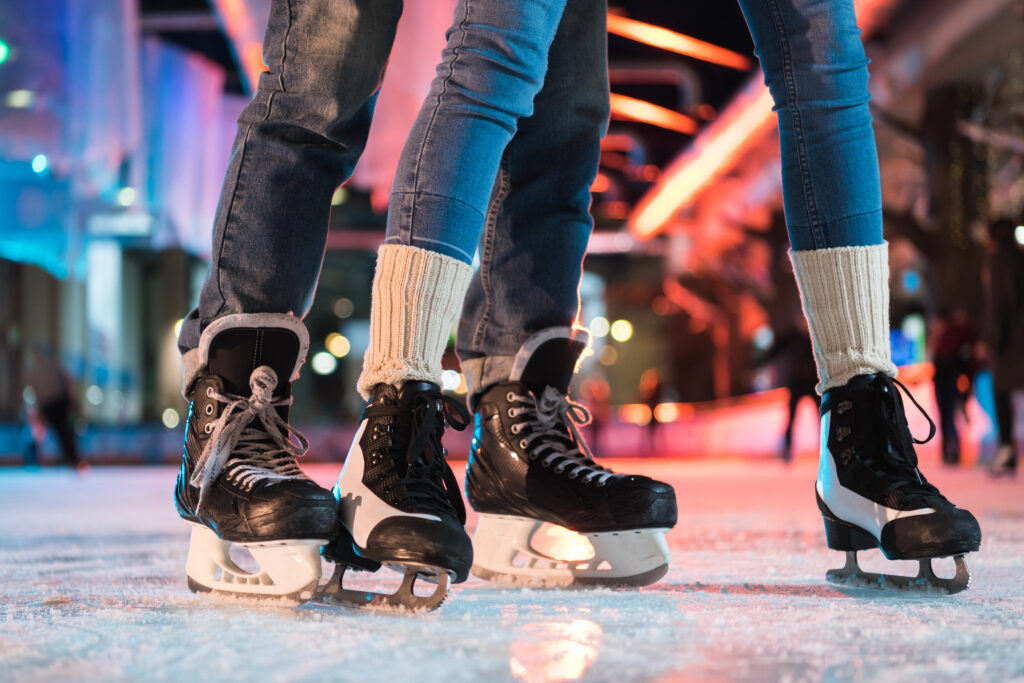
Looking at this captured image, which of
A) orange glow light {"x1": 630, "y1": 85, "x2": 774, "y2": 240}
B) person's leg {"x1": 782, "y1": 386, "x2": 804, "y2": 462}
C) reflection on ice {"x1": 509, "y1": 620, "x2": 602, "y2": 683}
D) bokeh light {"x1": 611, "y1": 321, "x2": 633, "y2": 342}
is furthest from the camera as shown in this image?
bokeh light {"x1": 611, "y1": 321, "x2": 633, "y2": 342}

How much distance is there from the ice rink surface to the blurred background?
3.95 ft

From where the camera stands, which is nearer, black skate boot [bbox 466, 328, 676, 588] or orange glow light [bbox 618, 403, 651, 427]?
black skate boot [bbox 466, 328, 676, 588]

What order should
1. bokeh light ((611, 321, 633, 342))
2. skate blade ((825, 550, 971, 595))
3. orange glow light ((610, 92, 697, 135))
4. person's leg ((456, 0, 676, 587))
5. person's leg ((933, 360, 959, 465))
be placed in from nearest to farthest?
skate blade ((825, 550, 971, 595)) → person's leg ((456, 0, 676, 587)) → person's leg ((933, 360, 959, 465)) → orange glow light ((610, 92, 697, 135)) → bokeh light ((611, 321, 633, 342))

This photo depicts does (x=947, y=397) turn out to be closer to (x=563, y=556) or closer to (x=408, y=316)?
(x=563, y=556)

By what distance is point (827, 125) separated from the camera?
1154mm

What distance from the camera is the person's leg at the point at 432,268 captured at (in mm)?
956

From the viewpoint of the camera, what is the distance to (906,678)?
23.5 inches

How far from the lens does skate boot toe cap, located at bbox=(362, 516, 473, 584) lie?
88 centimetres

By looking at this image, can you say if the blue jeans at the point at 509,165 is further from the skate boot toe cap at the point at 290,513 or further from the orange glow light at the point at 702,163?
the orange glow light at the point at 702,163

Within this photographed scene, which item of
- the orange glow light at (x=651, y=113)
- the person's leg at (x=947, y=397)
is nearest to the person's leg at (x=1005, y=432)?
the person's leg at (x=947, y=397)

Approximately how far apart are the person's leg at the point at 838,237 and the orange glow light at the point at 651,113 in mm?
10933

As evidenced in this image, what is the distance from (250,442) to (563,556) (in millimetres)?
368

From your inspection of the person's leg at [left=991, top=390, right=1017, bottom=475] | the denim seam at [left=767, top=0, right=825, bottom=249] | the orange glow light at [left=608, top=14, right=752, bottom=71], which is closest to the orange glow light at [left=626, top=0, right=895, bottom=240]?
the orange glow light at [left=608, top=14, right=752, bottom=71]

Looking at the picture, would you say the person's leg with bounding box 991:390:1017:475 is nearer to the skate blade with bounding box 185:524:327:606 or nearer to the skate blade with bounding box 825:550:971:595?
the skate blade with bounding box 825:550:971:595
